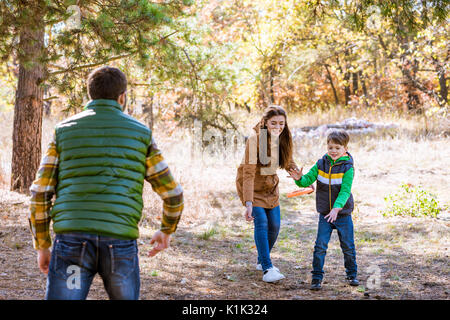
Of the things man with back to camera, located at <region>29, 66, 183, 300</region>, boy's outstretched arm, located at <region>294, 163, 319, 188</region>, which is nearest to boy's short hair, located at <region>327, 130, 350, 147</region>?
boy's outstretched arm, located at <region>294, 163, 319, 188</region>

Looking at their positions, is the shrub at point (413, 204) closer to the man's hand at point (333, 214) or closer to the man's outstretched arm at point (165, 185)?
the man's hand at point (333, 214)

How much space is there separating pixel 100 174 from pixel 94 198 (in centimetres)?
11

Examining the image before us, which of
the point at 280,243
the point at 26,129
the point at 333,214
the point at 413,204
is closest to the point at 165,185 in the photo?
the point at 333,214

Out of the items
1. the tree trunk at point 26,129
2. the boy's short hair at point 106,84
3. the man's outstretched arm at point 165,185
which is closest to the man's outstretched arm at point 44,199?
the boy's short hair at point 106,84

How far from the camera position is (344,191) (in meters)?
4.25

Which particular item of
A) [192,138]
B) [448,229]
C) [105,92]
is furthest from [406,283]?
[192,138]

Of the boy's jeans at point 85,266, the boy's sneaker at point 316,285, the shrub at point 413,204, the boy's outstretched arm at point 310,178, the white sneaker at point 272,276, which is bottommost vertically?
the boy's sneaker at point 316,285

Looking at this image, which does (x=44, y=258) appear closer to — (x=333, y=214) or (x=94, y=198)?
(x=94, y=198)

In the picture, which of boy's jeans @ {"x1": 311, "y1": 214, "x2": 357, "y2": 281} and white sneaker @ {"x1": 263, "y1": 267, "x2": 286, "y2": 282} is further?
white sneaker @ {"x1": 263, "y1": 267, "x2": 286, "y2": 282}

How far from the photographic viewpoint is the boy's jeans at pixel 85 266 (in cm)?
214

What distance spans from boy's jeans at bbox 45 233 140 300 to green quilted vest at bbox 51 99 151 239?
0.15 ft

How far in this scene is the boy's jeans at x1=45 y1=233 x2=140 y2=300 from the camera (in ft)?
7.03

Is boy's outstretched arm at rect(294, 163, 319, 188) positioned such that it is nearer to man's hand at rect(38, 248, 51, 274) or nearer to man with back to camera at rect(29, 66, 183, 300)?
man with back to camera at rect(29, 66, 183, 300)
